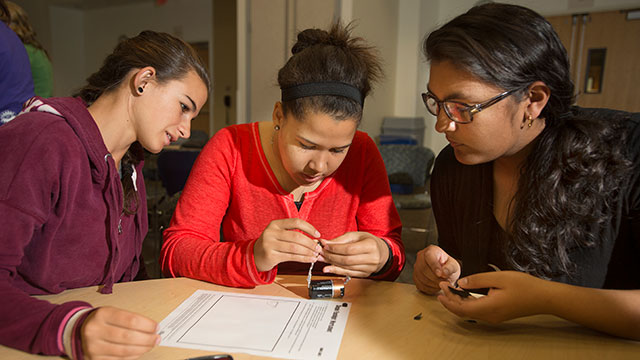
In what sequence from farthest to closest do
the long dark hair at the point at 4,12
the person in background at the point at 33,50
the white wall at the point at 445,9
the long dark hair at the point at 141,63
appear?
the white wall at the point at 445,9
the person in background at the point at 33,50
the long dark hair at the point at 4,12
the long dark hair at the point at 141,63

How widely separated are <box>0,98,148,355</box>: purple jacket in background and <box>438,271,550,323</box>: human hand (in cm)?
75

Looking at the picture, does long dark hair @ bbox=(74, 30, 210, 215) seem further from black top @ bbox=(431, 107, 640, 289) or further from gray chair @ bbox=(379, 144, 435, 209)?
gray chair @ bbox=(379, 144, 435, 209)

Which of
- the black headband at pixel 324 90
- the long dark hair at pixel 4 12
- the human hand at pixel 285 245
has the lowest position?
the human hand at pixel 285 245

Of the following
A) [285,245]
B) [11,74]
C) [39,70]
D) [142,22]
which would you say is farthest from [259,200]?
[142,22]

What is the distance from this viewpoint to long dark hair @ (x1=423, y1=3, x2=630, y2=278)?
0.98 meters

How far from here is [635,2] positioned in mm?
4277

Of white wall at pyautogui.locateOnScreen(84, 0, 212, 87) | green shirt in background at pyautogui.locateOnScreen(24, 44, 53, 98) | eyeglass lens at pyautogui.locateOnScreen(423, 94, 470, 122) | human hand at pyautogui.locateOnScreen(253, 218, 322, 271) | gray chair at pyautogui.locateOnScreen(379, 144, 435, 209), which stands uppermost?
white wall at pyautogui.locateOnScreen(84, 0, 212, 87)

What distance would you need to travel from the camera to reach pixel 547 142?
3.61 ft

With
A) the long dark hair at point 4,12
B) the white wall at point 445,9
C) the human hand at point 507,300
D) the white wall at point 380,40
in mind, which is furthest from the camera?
the white wall at point 445,9

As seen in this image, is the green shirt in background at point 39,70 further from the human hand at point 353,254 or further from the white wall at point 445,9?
the white wall at point 445,9

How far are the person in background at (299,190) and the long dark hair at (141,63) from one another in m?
0.23

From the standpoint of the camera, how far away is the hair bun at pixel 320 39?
4.07ft

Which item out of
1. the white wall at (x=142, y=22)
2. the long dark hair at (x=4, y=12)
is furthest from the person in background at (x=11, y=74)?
the white wall at (x=142, y=22)

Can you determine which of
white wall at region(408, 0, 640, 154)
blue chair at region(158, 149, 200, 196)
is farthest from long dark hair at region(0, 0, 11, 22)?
white wall at region(408, 0, 640, 154)
